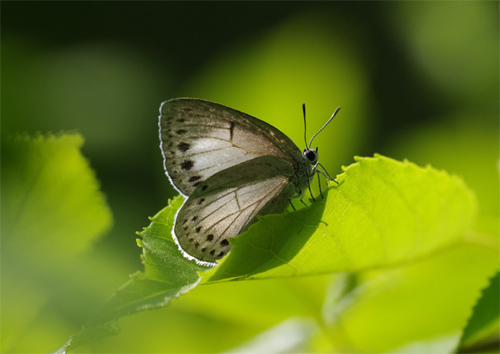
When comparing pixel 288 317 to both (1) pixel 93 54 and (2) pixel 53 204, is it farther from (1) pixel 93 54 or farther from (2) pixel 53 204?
(1) pixel 93 54

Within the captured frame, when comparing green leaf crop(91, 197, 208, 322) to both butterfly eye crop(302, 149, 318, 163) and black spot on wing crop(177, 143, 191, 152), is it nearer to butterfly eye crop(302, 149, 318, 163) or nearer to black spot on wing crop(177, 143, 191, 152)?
black spot on wing crop(177, 143, 191, 152)

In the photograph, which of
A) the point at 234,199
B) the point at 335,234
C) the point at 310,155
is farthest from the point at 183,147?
the point at 335,234

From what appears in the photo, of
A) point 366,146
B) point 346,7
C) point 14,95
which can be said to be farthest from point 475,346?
point 346,7

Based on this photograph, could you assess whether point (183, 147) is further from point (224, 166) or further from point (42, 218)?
point (42, 218)

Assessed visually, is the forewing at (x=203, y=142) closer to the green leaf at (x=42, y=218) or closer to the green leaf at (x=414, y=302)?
the green leaf at (x=42, y=218)

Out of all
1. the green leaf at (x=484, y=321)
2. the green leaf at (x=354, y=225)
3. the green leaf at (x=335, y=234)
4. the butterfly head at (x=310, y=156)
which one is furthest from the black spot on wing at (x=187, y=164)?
the green leaf at (x=484, y=321)
